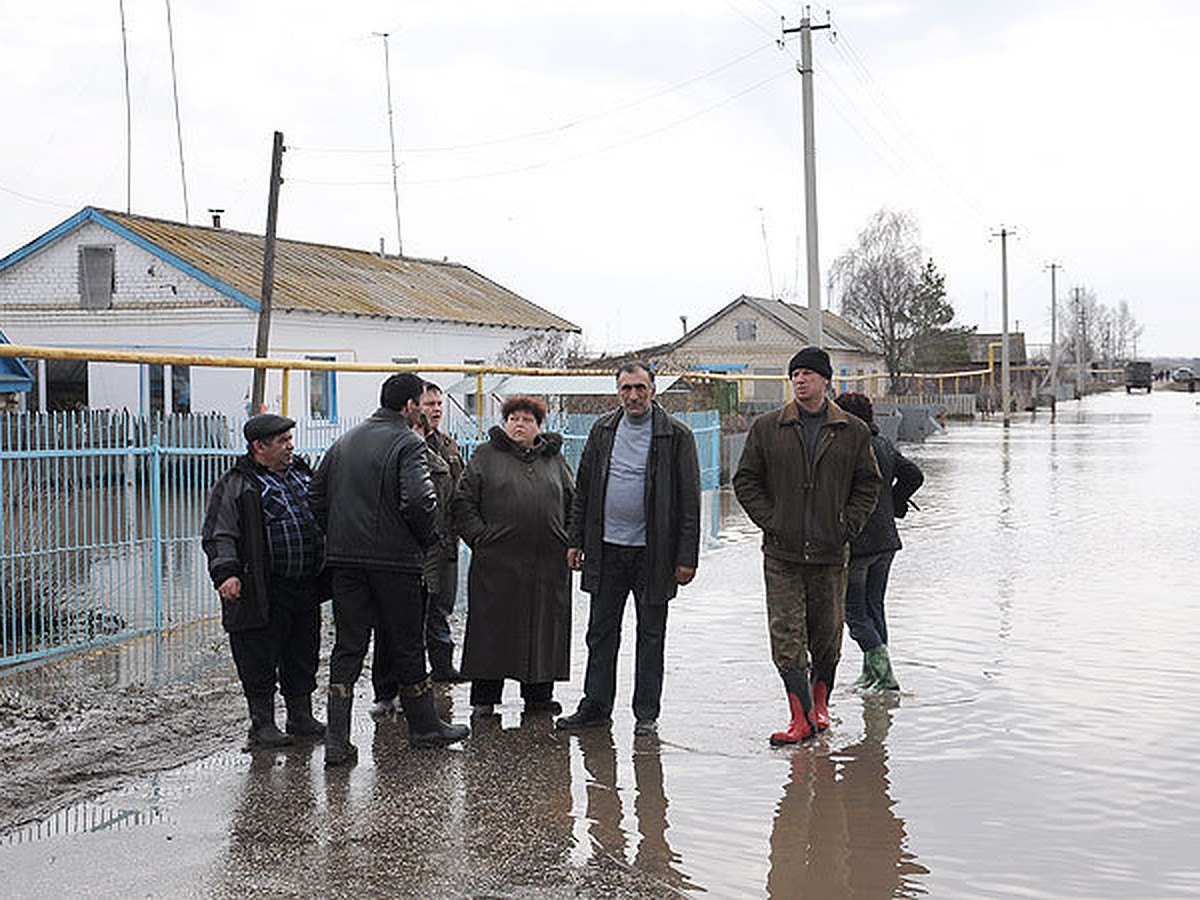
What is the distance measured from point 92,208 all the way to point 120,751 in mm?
24977

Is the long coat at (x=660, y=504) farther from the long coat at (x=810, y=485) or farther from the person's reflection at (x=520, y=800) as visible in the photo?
the person's reflection at (x=520, y=800)

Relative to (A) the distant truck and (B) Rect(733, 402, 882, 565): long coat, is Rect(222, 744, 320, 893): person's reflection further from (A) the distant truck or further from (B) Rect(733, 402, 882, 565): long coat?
(A) the distant truck

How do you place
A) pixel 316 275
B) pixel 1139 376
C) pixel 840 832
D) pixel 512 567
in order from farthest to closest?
pixel 1139 376 < pixel 316 275 < pixel 512 567 < pixel 840 832

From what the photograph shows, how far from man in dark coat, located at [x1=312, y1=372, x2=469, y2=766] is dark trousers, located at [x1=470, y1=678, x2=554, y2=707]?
30.1 inches

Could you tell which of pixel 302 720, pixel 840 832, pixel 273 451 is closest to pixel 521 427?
pixel 273 451

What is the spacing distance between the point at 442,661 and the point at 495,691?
66 centimetres

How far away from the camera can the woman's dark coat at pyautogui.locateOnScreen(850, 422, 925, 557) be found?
329 inches

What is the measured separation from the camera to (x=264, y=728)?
7266mm

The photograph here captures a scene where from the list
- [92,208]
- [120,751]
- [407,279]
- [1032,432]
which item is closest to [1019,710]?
[120,751]

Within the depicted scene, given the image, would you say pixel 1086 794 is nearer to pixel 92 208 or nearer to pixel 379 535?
pixel 379 535

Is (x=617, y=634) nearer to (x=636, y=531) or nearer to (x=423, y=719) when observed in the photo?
(x=636, y=531)

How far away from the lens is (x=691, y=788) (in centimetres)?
660

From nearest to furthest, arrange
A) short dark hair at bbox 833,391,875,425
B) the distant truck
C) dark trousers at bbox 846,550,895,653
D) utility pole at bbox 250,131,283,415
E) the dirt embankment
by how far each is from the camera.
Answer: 1. the dirt embankment
2. short dark hair at bbox 833,391,875,425
3. dark trousers at bbox 846,550,895,653
4. utility pole at bbox 250,131,283,415
5. the distant truck

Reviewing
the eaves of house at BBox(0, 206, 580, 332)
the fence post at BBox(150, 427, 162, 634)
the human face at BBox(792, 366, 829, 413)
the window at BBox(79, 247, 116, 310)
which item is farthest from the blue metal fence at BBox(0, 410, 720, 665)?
the window at BBox(79, 247, 116, 310)
